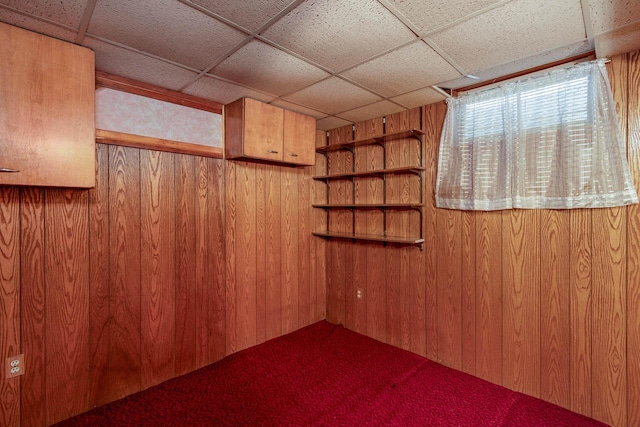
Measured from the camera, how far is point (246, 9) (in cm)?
150

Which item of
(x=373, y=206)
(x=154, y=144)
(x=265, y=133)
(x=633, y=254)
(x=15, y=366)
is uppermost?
(x=265, y=133)

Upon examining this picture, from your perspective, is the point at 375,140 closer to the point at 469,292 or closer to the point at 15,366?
the point at 469,292

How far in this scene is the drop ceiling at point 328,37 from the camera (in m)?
1.49

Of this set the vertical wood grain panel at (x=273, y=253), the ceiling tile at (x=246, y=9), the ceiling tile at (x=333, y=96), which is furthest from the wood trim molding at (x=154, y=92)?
the ceiling tile at (x=246, y=9)

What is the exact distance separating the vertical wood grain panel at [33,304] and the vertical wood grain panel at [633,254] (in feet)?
12.3

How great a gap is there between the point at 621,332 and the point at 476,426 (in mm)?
1109

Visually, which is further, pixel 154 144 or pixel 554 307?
pixel 154 144

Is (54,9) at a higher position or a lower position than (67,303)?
higher

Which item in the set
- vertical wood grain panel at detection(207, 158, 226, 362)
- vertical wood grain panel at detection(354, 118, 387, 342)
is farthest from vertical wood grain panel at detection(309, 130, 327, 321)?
Answer: vertical wood grain panel at detection(207, 158, 226, 362)

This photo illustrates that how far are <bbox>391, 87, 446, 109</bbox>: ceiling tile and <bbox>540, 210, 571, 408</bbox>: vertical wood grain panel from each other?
1.25 meters

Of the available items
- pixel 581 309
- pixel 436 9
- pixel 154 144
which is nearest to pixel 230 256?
pixel 154 144

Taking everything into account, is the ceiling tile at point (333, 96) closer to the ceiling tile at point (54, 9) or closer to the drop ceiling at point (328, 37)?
the drop ceiling at point (328, 37)

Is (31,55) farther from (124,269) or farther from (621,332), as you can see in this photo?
(621,332)

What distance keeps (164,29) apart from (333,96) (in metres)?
1.39
